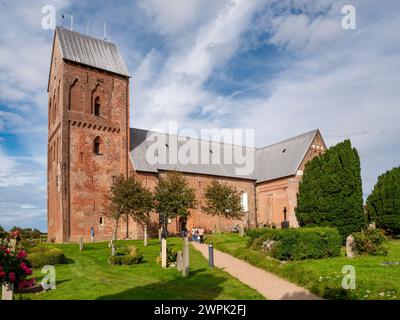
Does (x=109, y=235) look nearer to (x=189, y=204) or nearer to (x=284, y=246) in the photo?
(x=189, y=204)

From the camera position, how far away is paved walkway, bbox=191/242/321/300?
13664mm

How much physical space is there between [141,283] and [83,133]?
27325mm

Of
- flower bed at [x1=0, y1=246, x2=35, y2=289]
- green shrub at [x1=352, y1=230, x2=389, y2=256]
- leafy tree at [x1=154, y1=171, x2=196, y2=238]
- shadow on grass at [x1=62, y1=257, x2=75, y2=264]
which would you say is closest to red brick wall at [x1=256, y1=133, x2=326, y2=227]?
leafy tree at [x1=154, y1=171, x2=196, y2=238]

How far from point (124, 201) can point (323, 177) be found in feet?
53.7

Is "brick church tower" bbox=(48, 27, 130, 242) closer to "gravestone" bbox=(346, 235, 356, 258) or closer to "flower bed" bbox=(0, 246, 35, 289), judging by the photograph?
"gravestone" bbox=(346, 235, 356, 258)

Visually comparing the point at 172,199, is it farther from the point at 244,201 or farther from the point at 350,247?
the point at 244,201

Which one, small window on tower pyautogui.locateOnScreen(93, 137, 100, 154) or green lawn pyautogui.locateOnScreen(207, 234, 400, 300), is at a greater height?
small window on tower pyautogui.locateOnScreen(93, 137, 100, 154)

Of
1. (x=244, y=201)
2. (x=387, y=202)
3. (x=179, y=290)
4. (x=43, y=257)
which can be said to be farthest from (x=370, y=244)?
(x=244, y=201)

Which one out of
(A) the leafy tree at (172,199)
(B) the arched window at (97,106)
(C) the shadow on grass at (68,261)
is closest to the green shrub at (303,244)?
(C) the shadow on grass at (68,261)

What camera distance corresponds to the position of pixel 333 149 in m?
31.6

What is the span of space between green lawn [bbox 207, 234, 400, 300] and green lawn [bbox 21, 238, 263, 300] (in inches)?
90.1

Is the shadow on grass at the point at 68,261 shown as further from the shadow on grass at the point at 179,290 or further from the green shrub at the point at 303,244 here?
the green shrub at the point at 303,244

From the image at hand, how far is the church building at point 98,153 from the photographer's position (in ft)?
128

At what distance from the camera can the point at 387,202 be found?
129 feet
